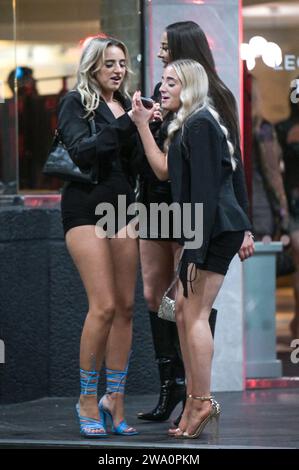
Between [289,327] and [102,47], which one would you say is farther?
[289,327]

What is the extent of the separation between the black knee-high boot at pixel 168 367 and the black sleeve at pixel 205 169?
0.88 m

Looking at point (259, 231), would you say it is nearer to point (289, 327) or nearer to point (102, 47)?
point (289, 327)

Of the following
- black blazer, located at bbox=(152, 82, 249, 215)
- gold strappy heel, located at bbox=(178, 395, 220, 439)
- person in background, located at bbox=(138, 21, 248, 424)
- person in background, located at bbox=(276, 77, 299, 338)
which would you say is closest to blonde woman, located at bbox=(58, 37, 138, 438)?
person in background, located at bbox=(138, 21, 248, 424)

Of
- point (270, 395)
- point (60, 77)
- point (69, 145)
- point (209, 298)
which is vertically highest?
point (60, 77)

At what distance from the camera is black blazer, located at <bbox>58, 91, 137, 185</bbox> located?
5.96m

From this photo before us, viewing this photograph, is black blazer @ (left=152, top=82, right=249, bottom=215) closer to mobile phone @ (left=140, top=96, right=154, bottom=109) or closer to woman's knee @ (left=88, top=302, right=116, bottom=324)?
mobile phone @ (left=140, top=96, right=154, bottom=109)

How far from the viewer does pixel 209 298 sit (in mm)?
6004

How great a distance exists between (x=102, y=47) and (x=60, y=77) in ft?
4.83

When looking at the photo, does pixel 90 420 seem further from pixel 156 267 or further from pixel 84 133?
pixel 84 133

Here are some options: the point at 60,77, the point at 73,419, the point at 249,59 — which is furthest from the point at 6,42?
the point at 73,419

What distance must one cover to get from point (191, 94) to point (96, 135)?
49 cm

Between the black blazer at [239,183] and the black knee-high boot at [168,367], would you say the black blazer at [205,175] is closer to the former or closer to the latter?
the black blazer at [239,183]

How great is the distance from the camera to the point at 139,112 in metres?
5.95

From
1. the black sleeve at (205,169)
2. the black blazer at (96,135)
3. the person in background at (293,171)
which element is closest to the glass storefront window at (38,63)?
the person in background at (293,171)
